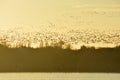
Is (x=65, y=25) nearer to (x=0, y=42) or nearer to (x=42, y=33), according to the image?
(x=42, y=33)

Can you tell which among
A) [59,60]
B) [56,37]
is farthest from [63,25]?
[59,60]

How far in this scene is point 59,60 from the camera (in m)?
1.09

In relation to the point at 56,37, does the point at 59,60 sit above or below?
below

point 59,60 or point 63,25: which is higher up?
point 63,25

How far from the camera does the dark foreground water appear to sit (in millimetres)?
1081

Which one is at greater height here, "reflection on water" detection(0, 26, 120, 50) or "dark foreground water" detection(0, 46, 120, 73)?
"reflection on water" detection(0, 26, 120, 50)

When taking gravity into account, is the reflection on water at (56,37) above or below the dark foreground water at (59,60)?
above

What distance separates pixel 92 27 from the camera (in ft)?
3.62

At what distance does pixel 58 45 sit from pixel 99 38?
0.20 m

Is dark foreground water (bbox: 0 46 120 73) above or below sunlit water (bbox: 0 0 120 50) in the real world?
below

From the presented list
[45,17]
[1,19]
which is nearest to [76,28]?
[45,17]

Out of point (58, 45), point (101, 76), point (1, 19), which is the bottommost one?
point (101, 76)

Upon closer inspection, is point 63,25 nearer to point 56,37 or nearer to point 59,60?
point 56,37

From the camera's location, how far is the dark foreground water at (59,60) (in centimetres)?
108
